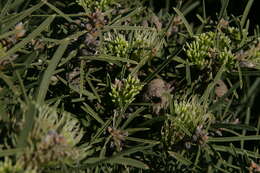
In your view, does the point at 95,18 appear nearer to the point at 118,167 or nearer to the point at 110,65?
the point at 110,65

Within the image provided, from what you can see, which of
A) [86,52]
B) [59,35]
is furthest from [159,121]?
[59,35]

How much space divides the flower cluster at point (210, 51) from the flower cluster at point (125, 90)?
0.19 m

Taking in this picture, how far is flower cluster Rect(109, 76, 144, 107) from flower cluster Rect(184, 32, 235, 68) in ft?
0.64

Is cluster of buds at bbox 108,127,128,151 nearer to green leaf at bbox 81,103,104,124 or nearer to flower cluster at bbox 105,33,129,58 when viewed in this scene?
green leaf at bbox 81,103,104,124

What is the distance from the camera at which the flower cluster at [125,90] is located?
3.06 feet

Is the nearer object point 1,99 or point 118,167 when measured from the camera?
point 1,99

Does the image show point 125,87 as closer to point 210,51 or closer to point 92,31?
point 92,31

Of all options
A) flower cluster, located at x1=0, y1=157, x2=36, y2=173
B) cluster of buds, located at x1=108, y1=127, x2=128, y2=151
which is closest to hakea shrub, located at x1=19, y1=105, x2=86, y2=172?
flower cluster, located at x1=0, y1=157, x2=36, y2=173

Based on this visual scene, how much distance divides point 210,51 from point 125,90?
26 cm

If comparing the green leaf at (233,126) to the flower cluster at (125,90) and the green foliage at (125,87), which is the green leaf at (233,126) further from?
the flower cluster at (125,90)

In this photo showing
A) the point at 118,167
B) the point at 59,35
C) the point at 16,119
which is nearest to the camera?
the point at 16,119

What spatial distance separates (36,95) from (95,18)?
26cm

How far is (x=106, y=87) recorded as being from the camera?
97 cm

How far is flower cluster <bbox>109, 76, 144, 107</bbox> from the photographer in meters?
0.93
